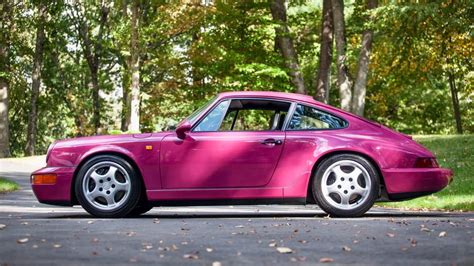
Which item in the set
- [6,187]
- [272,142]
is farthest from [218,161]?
Result: [6,187]

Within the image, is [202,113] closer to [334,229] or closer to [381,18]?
[334,229]

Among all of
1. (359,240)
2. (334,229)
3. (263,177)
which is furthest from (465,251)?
(263,177)

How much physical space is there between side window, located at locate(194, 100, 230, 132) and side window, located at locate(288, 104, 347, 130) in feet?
2.69

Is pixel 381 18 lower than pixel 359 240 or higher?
higher

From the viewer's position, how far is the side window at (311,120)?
33.9ft

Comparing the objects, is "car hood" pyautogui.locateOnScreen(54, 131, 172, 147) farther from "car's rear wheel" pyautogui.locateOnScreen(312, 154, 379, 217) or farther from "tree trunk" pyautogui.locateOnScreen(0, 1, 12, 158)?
"tree trunk" pyautogui.locateOnScreen(0, 1, 12, 158)

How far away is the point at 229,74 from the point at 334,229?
24.3 metres

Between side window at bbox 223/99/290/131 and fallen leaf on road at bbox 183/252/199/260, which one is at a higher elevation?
side window at bbox 223/99/290/131

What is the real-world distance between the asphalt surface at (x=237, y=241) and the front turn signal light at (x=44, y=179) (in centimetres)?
64

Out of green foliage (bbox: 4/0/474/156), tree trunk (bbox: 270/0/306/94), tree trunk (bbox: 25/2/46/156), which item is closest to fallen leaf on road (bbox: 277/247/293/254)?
green foliage (bbox: 4/0/474/156)

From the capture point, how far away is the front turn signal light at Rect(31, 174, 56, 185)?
33.6 feet

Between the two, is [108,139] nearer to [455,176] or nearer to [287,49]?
[455,176]

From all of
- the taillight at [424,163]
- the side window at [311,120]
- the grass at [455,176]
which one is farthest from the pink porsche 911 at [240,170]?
the grass at [455,176]

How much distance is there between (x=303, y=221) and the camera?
961cm
